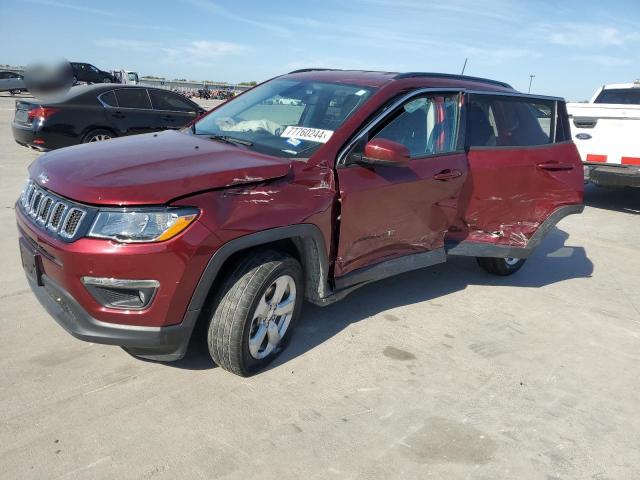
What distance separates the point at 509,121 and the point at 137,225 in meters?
3.51

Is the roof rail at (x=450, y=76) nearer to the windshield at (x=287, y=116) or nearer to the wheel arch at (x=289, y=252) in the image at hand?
the windshield at (x=287, y=116)

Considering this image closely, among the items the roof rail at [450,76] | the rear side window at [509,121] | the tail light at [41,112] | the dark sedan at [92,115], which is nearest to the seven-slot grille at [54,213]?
the roof rail at [450,76]

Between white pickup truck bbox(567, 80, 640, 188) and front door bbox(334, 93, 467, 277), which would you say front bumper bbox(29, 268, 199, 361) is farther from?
white pickup truck bbox(567, 80, 640, 188)

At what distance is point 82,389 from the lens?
2.87 meters

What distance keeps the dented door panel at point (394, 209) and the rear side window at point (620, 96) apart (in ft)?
25.1

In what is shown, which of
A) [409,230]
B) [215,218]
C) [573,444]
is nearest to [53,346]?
[215,218]

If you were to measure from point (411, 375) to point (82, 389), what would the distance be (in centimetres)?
191

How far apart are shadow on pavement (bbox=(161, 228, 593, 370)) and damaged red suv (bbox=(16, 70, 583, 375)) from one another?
32 cm

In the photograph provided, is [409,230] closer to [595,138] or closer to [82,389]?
[82,389]

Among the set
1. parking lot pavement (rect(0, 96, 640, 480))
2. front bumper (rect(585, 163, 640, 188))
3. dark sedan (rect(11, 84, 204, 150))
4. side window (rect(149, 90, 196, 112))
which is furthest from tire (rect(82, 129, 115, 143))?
front bumper (rect(585, 163, 640, 188))

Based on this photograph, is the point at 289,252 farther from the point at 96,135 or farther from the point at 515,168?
the point at 96,135

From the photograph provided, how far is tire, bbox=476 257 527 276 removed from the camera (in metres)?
5.10

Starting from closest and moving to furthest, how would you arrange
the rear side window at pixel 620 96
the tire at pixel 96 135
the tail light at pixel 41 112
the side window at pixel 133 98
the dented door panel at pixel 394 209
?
the dented door panel at pixel 394 209, the tail light at pixel 41 112, the tire at pixel 96 135, the side window at pixel 133 98, the rear side window at pixel 620 96

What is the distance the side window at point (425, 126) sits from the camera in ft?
12.3
